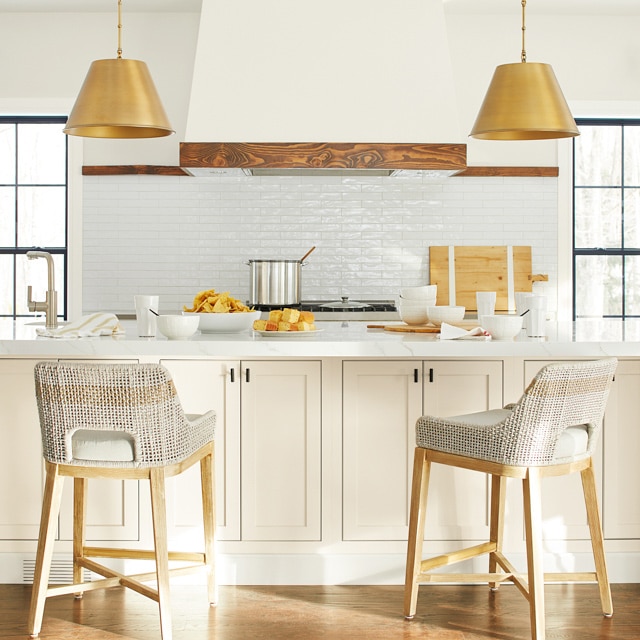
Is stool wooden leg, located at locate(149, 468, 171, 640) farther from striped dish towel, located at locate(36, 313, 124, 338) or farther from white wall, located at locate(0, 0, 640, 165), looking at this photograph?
white wall, located at locate(0, 0, 640, 165)

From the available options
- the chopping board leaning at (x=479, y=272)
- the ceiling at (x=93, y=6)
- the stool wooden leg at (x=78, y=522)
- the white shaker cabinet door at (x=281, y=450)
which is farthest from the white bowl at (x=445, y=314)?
the ceiling at (x=93, y=6)

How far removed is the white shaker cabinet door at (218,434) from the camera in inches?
131

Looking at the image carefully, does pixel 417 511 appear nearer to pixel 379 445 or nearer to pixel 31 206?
pixel 379 445

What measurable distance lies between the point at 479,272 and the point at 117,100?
11.1 feet

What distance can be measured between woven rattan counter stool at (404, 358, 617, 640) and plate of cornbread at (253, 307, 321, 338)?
57 centimetres

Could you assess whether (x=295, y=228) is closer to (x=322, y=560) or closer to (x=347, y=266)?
(x=347, y=266)

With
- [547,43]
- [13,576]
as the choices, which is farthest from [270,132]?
[13,576]

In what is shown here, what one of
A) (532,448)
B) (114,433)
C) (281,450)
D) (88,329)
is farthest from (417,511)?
(88,329)

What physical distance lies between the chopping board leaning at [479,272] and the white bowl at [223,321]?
2.67 meters

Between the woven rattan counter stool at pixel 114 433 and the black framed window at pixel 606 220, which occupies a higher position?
the black framed window at pixel 606 220

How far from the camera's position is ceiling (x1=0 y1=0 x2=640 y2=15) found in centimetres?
557

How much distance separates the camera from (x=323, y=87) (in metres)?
4.93

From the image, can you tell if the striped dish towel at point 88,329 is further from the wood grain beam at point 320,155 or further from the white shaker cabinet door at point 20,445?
the wood grain beam at point 320,155

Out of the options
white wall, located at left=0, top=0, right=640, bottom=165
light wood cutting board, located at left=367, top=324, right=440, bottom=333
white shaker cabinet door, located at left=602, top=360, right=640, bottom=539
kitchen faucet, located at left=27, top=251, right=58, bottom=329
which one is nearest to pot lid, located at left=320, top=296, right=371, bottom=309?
white wall, located at left=0, top=0, right=640, bottom=165
